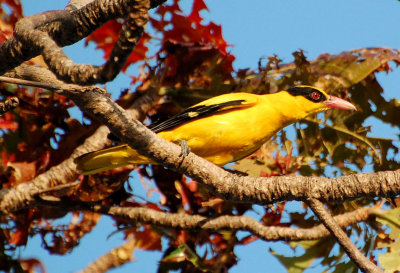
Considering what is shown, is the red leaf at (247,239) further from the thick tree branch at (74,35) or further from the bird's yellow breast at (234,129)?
the thick tree branch at (74,35)

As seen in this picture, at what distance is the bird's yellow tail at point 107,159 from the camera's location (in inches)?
151

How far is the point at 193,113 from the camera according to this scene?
4066 mm

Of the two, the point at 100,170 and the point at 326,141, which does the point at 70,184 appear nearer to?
the point at 100,170

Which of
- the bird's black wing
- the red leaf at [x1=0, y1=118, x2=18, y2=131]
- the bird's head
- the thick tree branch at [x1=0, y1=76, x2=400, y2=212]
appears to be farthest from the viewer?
the bird's head

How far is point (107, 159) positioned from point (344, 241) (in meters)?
1.85

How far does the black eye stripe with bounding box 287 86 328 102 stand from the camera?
454 cm

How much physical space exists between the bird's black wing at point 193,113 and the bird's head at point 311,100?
22.2 inches

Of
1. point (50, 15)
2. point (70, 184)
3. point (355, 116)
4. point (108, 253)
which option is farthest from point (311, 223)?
point (50, 15)

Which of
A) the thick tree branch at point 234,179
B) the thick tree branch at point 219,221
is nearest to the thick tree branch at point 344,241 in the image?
the thick tree branch at point 234,179

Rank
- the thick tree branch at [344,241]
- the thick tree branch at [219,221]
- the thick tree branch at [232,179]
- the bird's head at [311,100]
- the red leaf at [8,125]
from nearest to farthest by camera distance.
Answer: the thick tree branch at [232,179], the thick tree branch at [344,241], the thick tree branch at [219,221], the red leaf at [8,125], the bird's head at [311,100]

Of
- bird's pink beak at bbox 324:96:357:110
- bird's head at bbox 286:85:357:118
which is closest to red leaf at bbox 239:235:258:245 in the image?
bird's head at bbox 286:85:357:118

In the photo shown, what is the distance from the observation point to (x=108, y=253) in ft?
12.4

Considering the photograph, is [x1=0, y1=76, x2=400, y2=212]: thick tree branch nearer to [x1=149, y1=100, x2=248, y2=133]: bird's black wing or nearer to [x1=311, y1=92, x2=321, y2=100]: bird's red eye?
[x1=149, y1=100, x2=248, y2=133]: bird's black wing

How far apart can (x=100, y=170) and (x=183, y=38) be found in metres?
1.40
